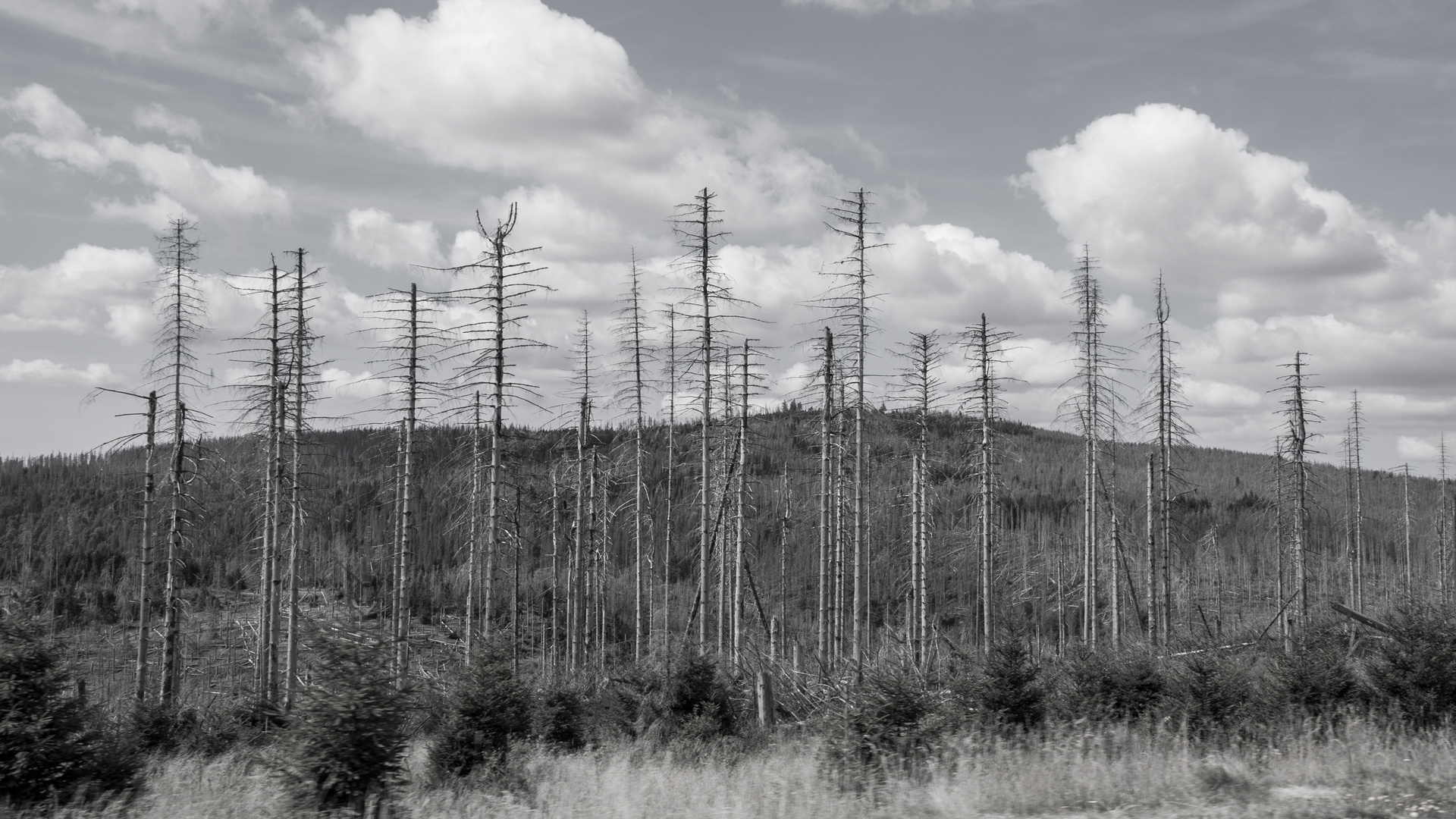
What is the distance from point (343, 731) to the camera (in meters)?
8.95

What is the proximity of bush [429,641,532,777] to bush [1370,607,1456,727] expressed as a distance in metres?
15.6

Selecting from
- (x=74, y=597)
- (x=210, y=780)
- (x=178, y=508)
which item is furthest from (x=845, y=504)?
(x=74, y=597)

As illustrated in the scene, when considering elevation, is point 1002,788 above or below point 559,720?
above

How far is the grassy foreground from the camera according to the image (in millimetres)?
10008

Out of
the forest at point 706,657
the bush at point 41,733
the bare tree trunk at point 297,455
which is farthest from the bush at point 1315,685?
the bare tree trunk at point 297,455

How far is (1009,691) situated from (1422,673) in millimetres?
7030

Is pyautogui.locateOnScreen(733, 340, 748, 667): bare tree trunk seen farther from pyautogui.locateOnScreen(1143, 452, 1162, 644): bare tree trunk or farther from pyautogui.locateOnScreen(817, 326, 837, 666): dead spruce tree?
pyautogui.locateOnScreen(1143, 452, 1162, 644): bare tree trunk

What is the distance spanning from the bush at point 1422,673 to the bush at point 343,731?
54.5 feet

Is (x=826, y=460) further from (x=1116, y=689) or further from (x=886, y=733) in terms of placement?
(x=886, y=733)

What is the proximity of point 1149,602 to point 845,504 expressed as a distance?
11.7 meters

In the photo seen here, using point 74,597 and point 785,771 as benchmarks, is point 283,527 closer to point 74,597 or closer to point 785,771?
point 785,771

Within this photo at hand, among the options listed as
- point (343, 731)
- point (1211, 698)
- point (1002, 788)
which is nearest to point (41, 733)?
point (343, 731)

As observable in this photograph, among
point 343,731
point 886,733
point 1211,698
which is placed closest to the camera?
point 343,731

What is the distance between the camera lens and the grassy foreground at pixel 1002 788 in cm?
1001
